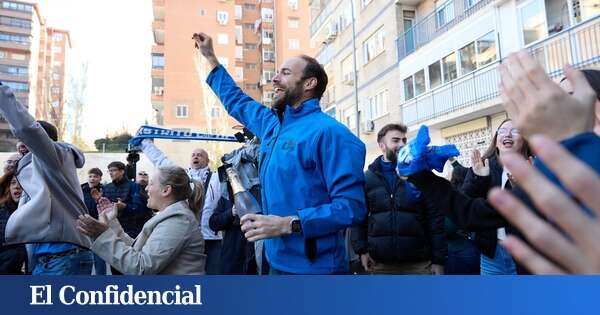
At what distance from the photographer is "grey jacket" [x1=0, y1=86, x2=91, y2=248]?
6.47 ft

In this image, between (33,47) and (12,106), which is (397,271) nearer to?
(12,106)

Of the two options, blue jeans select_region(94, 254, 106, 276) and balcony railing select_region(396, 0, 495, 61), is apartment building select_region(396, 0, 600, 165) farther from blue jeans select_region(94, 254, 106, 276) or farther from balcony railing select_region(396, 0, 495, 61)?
blue jeans select_region(94, 254, 106, 276)

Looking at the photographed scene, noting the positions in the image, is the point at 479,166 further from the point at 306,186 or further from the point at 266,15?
the point at 266,15

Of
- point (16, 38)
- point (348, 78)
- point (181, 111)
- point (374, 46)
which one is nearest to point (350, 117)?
point (348, 78)

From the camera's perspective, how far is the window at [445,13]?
13305 millimetres

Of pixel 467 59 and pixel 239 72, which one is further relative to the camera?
pixel 239 72

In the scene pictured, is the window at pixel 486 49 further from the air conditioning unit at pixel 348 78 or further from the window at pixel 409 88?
the air conditioning unit at pixel 348 78

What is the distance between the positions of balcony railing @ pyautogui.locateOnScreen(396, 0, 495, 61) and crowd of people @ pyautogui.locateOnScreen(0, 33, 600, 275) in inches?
406

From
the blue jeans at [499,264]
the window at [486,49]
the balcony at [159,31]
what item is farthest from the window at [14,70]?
the blue jeans at [499,264]

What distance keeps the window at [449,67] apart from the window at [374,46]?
4242 millimetres

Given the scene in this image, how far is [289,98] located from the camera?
1.84m

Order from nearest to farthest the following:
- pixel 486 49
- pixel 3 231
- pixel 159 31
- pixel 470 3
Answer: pixel 3 231
pixel 486 49
pixel 470 3
pixel 159 31

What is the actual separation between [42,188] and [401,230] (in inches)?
79.2

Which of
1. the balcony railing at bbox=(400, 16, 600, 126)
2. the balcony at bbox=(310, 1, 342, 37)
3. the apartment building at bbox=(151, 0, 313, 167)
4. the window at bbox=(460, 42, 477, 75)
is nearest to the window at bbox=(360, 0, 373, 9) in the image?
the balcony at bbox=(310, 1, 342, 37)
